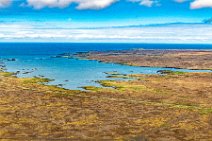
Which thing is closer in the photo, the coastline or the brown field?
the brown field

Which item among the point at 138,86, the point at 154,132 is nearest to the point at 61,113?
the point at 154,132

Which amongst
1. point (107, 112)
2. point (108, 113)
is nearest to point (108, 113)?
point (108, 113)

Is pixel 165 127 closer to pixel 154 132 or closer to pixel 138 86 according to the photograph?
pixel 154 132

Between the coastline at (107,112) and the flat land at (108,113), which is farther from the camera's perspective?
the coastline at (107,112)

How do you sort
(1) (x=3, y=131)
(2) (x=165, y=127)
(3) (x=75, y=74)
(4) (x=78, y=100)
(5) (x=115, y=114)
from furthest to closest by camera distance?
(3) (x=75, y=74)
(4) (x=78, y=100)
(5) (x=115, y=114)
(2) (x=165, y=127)
(1) (x=3, y=131)

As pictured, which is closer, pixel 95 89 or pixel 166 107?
pixel 166 107

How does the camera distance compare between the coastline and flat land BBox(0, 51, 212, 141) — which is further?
the coastline

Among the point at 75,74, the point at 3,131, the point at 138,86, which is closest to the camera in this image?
the point at 3,131
